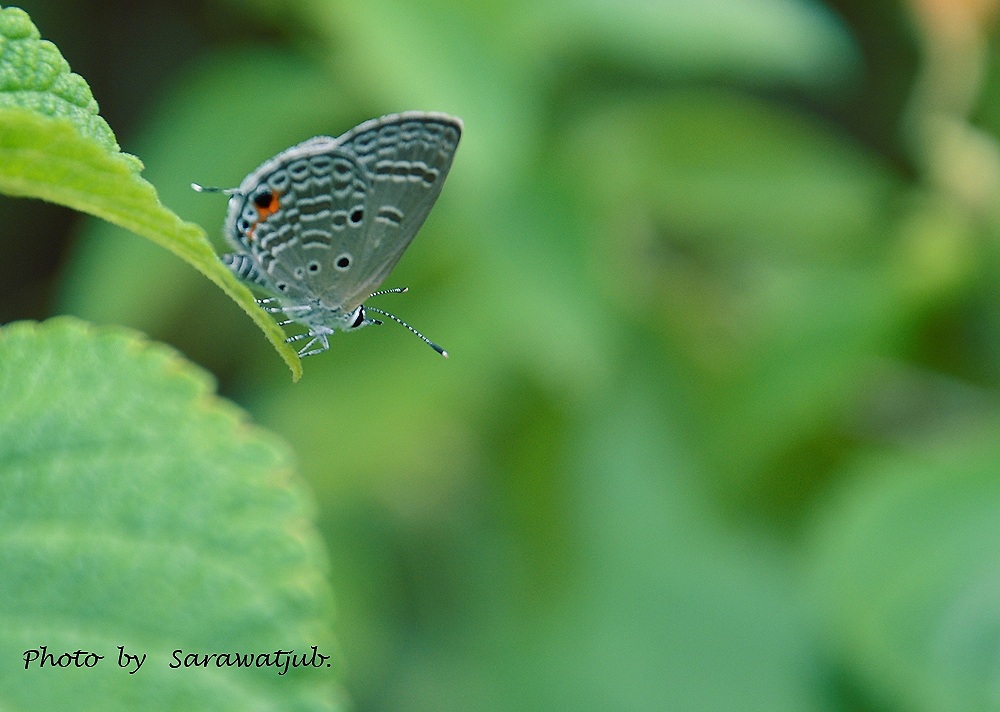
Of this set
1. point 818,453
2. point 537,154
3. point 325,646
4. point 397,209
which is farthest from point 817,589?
point 325,646

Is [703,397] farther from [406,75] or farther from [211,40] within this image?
[211,40]

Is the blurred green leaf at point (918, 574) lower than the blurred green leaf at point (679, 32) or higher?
lower

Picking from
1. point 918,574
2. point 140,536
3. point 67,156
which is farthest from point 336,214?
point 918,574

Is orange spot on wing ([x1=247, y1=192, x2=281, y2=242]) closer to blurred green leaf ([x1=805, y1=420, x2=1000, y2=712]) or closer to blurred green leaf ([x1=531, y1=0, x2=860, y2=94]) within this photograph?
blurred green leaf ([x1=531, y1=0, x2=860, y2=94])

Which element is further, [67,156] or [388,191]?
[388,191]

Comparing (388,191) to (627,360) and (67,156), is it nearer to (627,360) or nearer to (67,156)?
(67,156)

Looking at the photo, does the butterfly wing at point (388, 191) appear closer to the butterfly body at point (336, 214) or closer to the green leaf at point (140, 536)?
the butterfly body at point (336, 214)

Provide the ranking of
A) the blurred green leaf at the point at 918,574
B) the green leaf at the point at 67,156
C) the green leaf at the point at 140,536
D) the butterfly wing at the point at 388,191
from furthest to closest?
1. the blurred green leaf at the point at 918,574
2. the butterfly wing at the point at 388,191
3. the green leaf at the point at 140,536
4. the green leaf at the point at 67,156

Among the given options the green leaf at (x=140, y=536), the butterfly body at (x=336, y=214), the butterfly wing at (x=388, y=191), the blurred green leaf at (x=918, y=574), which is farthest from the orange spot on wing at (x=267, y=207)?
the blurred green leaf at (x=918, y=574)
